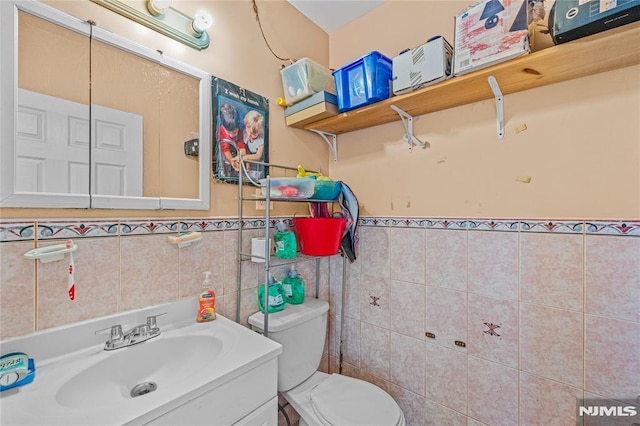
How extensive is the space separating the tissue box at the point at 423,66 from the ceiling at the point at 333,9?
0.60 metres

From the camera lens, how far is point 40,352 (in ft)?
2.55

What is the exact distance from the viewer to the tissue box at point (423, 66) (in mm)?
1075

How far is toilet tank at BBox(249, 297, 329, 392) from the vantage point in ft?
4.00

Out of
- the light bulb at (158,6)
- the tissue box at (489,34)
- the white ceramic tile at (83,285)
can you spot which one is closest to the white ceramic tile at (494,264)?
the tissue box at (489,34)

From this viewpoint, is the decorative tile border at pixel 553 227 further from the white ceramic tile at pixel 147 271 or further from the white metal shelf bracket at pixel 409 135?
the white ceramic tile at pixel 147 271

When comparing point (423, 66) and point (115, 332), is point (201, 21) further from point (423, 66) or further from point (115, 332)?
point (115, 332)

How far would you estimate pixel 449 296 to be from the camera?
1261 millimetres

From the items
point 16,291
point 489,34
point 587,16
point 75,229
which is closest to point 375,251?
point 489,34

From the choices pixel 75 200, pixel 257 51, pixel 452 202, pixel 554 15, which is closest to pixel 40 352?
A: pixel 75 200

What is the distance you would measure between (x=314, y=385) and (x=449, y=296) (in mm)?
757

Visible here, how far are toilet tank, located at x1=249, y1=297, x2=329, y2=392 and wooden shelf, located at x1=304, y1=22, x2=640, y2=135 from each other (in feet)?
3.28

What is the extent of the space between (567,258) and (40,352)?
171 centimetres

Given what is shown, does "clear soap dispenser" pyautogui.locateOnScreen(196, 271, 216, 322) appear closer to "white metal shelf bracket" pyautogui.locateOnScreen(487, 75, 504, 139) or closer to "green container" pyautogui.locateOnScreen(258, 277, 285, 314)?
"green container" pyautogui.locateOnScreen(258, 277, 285, 314)

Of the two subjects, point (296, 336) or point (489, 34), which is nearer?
point (489, 34)
